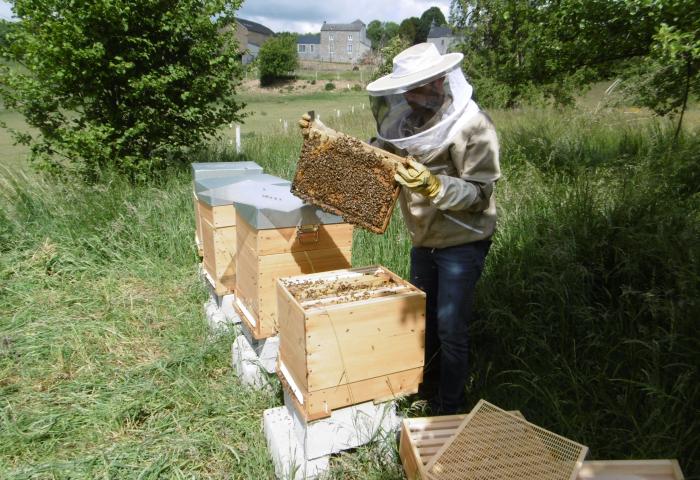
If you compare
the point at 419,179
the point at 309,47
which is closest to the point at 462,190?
the point at 419,179

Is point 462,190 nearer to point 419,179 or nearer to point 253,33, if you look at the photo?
point 419,179

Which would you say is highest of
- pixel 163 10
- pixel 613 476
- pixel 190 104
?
pixel 163 10

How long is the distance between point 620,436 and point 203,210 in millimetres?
3176

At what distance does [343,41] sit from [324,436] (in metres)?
101

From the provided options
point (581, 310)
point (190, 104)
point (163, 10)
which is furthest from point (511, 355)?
point (163, 10)

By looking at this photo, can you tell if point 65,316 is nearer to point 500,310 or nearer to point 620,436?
point 500,310

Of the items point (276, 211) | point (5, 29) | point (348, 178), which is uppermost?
point (5, 29)

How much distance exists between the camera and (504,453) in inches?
77.6

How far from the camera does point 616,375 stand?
2.79 m

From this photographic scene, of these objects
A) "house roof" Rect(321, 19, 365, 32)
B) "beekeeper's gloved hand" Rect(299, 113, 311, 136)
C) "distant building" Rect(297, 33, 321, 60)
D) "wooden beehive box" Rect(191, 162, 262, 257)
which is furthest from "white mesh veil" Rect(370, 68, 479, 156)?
"distant building" Rect(297, 33, 321, 60)

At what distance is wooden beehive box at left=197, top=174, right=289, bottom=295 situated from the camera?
3299mm

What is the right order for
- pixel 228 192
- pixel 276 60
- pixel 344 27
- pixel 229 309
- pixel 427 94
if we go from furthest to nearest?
pixel 344 27
pixel 276 60
pixel 229 309
pixel 228 192
pixel 427 94

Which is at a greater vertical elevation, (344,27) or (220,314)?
(344,27)

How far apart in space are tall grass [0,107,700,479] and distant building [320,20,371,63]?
3704 inches
